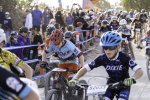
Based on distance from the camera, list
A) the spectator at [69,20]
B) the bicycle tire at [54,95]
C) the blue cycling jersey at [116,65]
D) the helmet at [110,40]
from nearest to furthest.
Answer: the helmet at [110,40] → the blue cycling jersey at [116,65] → the bicycle tire at [54,95] → the spectator at [69,20]

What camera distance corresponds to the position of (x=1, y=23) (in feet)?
49.2

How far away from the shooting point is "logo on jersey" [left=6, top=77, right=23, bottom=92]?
2.71 m

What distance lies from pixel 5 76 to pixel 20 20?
18.5 m

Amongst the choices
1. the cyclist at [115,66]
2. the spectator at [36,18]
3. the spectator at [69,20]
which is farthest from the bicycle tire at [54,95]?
the spectator at [69,20]

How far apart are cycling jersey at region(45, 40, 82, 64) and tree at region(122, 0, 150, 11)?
51.7m

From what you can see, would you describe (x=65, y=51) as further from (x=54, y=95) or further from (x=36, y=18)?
(x=36, y=18)

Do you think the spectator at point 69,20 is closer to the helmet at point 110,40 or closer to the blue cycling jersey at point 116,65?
the blue cycling jersey at point 116,65

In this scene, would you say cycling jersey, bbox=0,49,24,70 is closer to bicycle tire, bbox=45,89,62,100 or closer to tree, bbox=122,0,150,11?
bicycle tire, bbox=45,89,62,100

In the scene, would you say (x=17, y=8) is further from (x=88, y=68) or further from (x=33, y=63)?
(x=88, y=68)

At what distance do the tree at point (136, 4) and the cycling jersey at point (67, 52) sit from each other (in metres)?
51.7

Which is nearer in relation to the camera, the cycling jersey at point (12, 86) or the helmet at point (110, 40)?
the cycling jersey at point (12, 86)

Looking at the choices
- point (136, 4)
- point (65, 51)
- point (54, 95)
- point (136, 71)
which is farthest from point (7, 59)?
point (136, 4)

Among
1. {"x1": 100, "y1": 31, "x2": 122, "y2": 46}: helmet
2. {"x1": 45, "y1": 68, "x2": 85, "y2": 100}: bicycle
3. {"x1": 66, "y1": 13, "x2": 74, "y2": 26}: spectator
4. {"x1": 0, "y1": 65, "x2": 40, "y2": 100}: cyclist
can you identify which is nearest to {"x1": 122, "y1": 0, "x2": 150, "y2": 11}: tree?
{"x1": 66, "y1": 13, "x2": 74, "y2": 26}: spectator

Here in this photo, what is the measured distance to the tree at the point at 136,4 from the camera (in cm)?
5859
